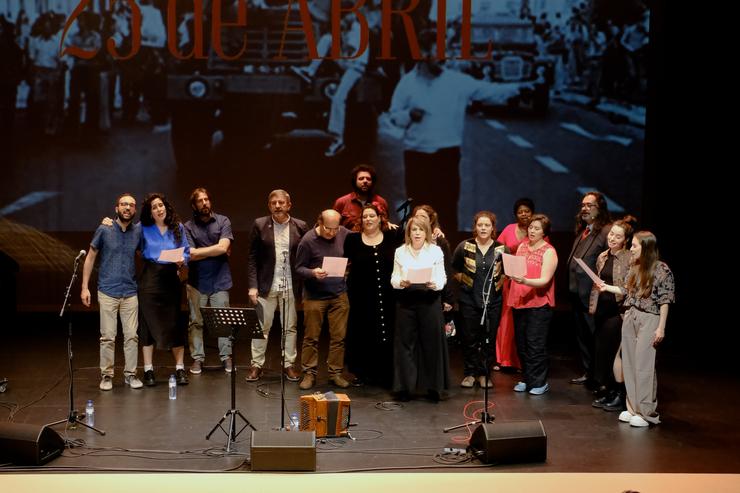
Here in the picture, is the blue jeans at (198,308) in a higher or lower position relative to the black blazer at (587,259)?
lower

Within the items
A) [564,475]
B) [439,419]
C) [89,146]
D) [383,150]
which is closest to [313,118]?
[383,150]

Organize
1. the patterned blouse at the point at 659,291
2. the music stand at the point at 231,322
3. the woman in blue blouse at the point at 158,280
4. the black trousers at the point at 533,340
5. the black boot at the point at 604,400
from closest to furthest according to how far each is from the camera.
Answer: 1. the music stand at the point at 231,322
2. the patterned blouse at the point at 659,291
3. the black boot at the point at 604,400
4. the black trousers at the point at 533,340
5. the woman in blue blouse at the point at 158,280

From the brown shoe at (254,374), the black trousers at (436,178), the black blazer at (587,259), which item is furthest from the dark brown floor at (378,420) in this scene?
the black trousers at (436,178)

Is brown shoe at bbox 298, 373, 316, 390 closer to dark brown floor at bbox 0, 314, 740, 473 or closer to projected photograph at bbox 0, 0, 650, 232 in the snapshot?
dark brown floor at bbox 0, 314, 740, 473

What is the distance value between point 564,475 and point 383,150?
5.20 meters

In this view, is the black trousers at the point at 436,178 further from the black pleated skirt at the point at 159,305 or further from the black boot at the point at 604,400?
the black boot at the point at 604,400

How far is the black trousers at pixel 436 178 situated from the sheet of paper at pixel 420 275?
3.46 meters

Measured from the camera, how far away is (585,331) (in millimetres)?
7152

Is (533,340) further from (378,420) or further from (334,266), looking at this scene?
(334,266)

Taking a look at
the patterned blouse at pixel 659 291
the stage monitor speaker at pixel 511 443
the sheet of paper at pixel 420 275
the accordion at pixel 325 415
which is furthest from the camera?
the sheet of paper at pixel 420 275

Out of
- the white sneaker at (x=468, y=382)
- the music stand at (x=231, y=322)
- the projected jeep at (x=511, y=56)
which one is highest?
the projected jeep at (x=511, y=56)

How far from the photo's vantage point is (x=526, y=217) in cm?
743

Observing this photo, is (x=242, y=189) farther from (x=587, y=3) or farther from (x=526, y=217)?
Answer: (x=587, y=3)

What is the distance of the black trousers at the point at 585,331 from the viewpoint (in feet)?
23.2
